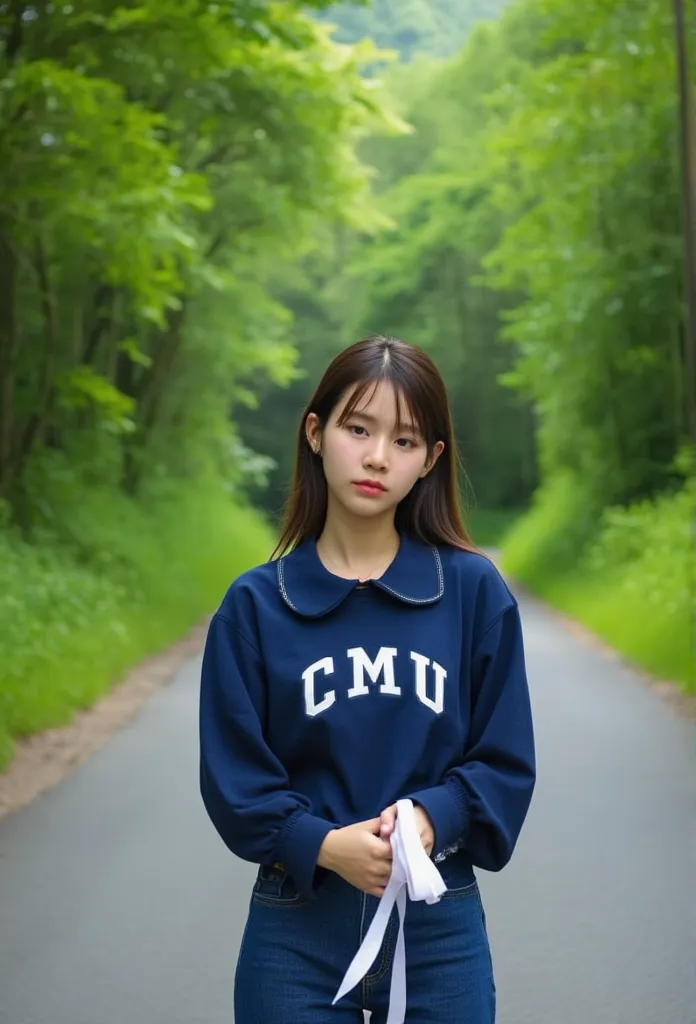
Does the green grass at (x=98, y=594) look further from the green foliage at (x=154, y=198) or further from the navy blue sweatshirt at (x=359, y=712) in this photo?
the navy blue sweatshirt at (x=359, y=712)

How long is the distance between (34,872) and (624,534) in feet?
48.2

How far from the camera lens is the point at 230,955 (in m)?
5.18

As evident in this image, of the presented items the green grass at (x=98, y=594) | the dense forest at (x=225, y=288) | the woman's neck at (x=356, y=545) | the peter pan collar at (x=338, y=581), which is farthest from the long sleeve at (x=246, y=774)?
the dense forest at (x=225, y=288)

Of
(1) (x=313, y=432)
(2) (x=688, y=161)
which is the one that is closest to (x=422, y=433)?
(1) (x=313, y=432)

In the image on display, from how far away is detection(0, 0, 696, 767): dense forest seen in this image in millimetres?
12367

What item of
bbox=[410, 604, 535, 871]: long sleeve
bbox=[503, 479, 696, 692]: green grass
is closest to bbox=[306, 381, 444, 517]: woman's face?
bbox=[410, 604, 535, 871]: long sleeve

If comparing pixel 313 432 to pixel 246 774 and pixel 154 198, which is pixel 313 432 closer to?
pixel 246 774

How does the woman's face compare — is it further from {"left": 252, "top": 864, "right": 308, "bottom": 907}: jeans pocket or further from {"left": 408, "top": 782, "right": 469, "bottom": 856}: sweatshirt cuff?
{"left": 252, "top": 864, "right": 308, "bottom": 907}: jeans pocket

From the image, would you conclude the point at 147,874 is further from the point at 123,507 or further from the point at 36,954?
the point at 123,507

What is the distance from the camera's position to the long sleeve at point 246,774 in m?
2.27

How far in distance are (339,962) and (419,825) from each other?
27 centimetres

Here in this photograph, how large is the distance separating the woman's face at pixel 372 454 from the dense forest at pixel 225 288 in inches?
256

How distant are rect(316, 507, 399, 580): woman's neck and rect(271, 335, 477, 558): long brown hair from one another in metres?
0.06

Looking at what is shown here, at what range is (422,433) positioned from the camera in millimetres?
2492
